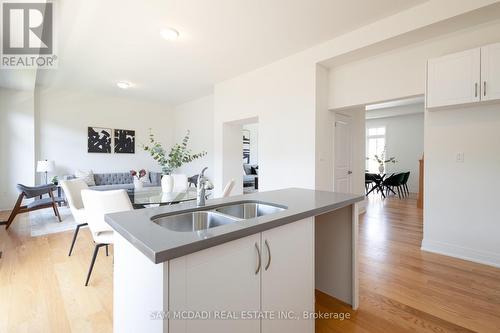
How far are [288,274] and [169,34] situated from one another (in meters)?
3.21

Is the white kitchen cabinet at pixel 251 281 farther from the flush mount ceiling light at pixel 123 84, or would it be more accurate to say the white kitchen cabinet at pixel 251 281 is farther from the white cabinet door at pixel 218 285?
the flush mount ceiling light at pixel 123 84

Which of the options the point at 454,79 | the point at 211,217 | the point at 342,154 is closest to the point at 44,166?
the point at 211,217

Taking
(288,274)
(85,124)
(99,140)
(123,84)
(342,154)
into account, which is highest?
(123,84)

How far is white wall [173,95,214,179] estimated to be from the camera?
6316 mm

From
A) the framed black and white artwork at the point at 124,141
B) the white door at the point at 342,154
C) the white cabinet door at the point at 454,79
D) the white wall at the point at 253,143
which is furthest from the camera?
the white wall at the point at 253,143

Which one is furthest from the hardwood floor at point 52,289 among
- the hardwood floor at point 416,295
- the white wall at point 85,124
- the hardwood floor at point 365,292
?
the white wall at point 85,124

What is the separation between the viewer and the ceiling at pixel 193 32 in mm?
2621

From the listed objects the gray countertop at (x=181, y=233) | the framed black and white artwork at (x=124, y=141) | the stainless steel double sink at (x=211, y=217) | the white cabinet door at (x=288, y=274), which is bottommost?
the white cabinet door at (x=288, y=274)

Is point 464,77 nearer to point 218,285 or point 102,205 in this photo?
point 218,285

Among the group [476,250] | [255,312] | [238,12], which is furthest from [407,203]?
[255,312]

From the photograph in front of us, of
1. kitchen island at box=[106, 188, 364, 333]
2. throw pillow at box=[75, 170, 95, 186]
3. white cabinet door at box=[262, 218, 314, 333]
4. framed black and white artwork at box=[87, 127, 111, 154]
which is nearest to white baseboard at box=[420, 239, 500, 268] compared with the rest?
kitchen island at box=[106, 188, 364, 333]

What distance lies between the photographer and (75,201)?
9.37 ft

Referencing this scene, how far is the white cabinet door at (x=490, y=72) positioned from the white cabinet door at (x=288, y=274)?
2.38m

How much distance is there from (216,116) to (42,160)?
4.16 m
